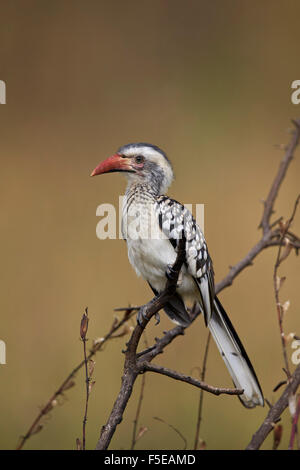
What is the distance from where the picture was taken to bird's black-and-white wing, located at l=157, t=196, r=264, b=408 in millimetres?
1192

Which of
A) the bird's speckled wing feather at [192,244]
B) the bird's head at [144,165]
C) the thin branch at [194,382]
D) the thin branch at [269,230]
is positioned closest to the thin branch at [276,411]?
the thin branch at [194,382]

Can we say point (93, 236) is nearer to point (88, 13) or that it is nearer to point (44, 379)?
point (44, 379)

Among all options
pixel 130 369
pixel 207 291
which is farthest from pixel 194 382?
pixel 207 291

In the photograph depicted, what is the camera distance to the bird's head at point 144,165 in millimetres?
1347

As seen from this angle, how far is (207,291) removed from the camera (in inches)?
47.9

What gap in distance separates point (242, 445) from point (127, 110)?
4.50ft

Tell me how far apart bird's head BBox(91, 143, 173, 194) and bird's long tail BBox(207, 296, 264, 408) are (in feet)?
0.99

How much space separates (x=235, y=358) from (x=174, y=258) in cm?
23

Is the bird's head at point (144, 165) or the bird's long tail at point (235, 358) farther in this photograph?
the bird's head at point (144, 165)

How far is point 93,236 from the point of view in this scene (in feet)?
7.52

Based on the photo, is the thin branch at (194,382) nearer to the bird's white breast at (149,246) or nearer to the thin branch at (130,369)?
the thin branch at (130,369)
